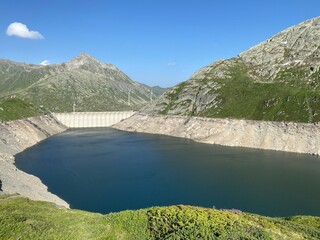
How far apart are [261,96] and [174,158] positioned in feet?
263

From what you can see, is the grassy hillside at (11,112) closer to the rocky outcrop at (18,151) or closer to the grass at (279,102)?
the rocky outcrop at (18,151)

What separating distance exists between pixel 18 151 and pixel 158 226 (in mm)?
126668

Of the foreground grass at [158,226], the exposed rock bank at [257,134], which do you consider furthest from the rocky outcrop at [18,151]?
the exposed rock bank at [257,134]

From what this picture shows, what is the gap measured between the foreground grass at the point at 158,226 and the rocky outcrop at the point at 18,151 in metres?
40.4

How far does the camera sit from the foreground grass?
95.9ft

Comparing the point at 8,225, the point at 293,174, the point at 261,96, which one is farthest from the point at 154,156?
the point at 8,225

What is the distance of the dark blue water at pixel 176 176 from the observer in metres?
77.6

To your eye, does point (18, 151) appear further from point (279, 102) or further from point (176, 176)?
point (279, 102)

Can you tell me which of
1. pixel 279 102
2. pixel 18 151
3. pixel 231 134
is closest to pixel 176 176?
pixel 231 134

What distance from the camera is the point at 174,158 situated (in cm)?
13188

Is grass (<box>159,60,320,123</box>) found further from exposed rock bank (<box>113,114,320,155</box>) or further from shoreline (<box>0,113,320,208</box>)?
shoreline (<box>0,113,320,208</box>)

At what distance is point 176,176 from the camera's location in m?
103

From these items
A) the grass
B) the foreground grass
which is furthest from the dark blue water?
the foreground grass

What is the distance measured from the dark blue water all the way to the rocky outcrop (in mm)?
4024
